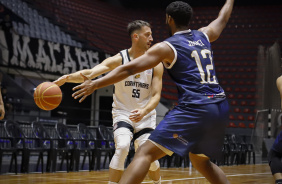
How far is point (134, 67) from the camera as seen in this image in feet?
10.2

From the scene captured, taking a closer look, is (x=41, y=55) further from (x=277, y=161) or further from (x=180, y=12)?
(x=180, y=12)

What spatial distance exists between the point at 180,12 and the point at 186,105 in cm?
69

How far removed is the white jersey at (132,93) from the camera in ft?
15.0

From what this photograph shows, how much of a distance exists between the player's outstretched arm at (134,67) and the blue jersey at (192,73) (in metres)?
0.07

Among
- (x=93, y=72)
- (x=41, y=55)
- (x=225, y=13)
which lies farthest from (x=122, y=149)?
(x=41, y=55)

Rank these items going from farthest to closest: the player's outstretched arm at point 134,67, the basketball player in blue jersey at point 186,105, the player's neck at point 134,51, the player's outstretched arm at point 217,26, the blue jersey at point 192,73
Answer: the player's neck at point 134,51 < the player's outstretched arm at point 217,26 < the blue jersey at point 192,73 < the basketball player in blue jersey at point 186,105 < the player's outstretched arm at point 134,67

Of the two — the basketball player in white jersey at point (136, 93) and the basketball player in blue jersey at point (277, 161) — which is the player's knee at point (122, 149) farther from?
the basketball player in blue jersey at point (277, 161)

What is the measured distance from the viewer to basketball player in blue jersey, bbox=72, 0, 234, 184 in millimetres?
3151

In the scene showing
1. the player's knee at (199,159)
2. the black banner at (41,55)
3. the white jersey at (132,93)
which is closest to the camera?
the player's knee at (199,159)

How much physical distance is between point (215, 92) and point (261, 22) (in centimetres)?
2021

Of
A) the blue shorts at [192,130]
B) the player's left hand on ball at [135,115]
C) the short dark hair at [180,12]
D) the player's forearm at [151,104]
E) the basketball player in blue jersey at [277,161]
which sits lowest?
the basketball player in blue jersey at [277,161]

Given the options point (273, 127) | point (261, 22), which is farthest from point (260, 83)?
point (261, 22)

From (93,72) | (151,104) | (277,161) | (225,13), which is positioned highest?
(225,13)

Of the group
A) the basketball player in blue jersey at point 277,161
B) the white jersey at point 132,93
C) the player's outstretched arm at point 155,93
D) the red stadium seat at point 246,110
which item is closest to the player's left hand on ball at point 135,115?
the player's outstretched arm at point 155,93
